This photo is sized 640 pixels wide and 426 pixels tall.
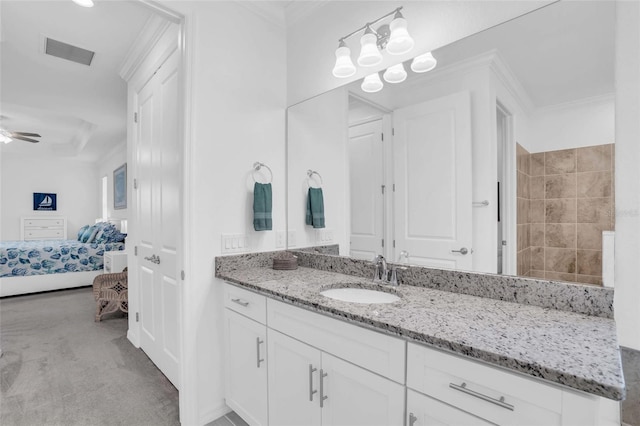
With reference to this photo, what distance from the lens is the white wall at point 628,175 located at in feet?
3.21

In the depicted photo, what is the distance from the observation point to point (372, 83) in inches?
68.9

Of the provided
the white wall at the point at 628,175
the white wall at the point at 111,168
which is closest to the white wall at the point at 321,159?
the white wall at the point at 628,175

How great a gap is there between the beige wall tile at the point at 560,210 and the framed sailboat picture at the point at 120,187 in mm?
6304

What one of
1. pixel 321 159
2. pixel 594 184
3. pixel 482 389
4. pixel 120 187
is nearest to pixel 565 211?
pixel 594 184

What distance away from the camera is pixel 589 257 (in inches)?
43.3

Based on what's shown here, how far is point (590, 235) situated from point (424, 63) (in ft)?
3.29

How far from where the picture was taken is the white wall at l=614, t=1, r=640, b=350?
3.21 feet

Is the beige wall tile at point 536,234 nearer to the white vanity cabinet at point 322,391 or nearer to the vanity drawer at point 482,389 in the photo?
the vanity drawer at point 482,389

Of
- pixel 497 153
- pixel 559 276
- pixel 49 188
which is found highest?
pixel 49 188

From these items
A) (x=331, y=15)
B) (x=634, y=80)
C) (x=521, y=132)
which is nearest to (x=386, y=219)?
(x=521, y=132)

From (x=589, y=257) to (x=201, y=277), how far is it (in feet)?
5.84

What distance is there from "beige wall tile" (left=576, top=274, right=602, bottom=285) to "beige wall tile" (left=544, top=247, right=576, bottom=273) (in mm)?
27

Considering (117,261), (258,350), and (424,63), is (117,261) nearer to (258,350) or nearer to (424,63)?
(258,350)

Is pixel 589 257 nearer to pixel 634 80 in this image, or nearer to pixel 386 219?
pixel 634 80
